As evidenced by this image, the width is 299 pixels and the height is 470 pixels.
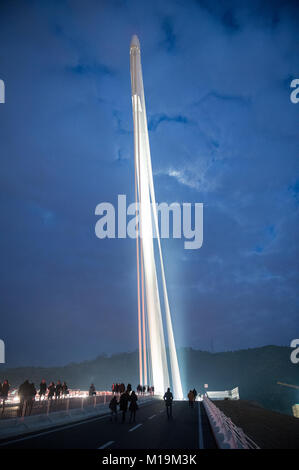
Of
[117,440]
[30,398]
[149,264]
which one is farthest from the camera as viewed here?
[149,264]

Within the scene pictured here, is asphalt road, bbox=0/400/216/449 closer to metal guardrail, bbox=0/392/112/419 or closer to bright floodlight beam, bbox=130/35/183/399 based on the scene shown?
metal guardrail, bbox=0/392/112/419

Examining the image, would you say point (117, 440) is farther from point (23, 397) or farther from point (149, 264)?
point (149, 264)

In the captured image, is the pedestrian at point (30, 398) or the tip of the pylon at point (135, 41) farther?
the tip of the pylon at point (135, 41)

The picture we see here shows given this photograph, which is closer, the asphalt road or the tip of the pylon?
the asphalt road

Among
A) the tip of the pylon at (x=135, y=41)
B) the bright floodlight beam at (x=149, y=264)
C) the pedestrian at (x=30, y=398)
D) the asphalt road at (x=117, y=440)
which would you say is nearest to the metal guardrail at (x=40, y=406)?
the pedestrian at (x=30, y=398)

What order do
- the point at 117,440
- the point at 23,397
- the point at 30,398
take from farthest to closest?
1. the point at 30,398
2. the point at 23,397
3. the point at 117,440

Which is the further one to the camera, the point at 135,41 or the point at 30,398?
the point at 135,41

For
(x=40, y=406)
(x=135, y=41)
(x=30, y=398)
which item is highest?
(x=135, y=41)

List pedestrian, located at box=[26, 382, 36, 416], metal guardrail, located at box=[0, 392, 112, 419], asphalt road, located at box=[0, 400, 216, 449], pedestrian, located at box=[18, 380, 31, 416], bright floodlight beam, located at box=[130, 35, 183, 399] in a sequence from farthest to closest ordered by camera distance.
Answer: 1. bright floodlight beam, located at box=[130, 35, 183, 399]
2. pedestrian, located at box=[26, 382, 36, 416]
3. pedestrian, located at box=[18, 380, 31, 416]
4. metal guardrail, located at box=[0, 392, 112, 419]
5. asphalt road, located at box=[0, 400, 216, 449]

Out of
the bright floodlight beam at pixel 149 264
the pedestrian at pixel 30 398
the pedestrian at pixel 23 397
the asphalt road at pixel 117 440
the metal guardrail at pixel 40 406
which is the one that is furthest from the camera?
the bright floodlight beam at pixel 149 264

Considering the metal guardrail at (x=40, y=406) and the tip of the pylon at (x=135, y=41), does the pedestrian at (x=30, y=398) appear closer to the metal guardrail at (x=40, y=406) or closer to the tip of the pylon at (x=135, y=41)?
the metal guardrail at (x=40, y=406)

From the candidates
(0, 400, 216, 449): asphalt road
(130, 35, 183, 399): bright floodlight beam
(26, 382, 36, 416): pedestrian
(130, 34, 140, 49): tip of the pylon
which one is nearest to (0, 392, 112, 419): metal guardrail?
(26, 382, 36, 416): pedestrian


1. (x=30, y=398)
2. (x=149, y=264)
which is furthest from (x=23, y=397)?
(x=149, y=264)
